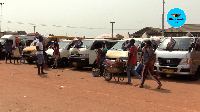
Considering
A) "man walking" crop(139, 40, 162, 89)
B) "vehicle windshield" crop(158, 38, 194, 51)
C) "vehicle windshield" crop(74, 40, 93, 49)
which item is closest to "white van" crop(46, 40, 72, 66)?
"vehicle windshield" crop(74, 40, 93, 49)

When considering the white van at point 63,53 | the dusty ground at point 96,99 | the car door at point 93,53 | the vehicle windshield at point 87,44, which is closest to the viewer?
the dusty ground at point 96,99

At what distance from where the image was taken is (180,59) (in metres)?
11.1

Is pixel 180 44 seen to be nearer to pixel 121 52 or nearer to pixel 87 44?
pixel 121 52

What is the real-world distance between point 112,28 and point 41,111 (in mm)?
60994

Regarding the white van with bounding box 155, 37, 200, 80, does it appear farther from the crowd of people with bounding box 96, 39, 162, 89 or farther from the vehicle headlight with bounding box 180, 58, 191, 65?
the crowd of people with bounding box 96, 39, 162, 89

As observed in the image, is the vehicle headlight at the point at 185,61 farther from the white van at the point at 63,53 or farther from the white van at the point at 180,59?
the white van at the point at 63,53

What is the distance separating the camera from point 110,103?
6738 millimetres

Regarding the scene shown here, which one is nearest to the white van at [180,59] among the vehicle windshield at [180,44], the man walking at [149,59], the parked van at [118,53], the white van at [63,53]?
the vehicle windshield at [180,44]

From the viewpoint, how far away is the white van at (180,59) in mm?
11045

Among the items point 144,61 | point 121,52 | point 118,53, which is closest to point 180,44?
point 121,52

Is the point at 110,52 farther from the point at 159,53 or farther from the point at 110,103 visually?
the point at 110,103

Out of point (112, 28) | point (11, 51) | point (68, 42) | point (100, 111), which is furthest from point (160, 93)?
point (112, 28)

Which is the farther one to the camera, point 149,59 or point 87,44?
point 87,44

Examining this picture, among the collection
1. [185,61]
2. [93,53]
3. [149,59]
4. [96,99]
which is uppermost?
[93,53]
